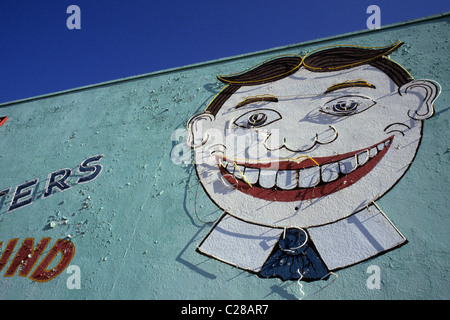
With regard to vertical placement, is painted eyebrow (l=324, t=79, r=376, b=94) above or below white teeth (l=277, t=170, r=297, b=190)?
above

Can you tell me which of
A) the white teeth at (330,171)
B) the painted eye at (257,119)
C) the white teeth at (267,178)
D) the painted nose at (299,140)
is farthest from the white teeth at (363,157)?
the painted eye at (257,119)

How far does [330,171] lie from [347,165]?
0.25 metres

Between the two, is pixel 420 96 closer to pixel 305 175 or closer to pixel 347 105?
pixel 347 105

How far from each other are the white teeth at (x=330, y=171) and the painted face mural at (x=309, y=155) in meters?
0.01

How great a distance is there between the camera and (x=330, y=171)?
186 inches

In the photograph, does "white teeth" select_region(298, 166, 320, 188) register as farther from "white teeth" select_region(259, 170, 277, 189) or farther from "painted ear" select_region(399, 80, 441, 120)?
"painted ear" select_region(399, 80, 441, 120)

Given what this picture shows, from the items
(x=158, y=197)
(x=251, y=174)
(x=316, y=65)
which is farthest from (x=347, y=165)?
(x=158, y=197)

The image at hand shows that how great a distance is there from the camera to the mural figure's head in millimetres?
4504

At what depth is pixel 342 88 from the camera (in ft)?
18.2

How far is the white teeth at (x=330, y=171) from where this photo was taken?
→ 466 cm

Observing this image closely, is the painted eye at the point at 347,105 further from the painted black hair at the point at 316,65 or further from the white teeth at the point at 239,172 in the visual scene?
the white teeth at the point at 239,172

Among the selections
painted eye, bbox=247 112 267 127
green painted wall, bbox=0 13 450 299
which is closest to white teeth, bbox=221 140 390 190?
green painted wall, bbox=0 13 450 299

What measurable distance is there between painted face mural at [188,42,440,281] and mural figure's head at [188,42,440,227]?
0.6 inches

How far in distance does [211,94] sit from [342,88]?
7.98 feet
